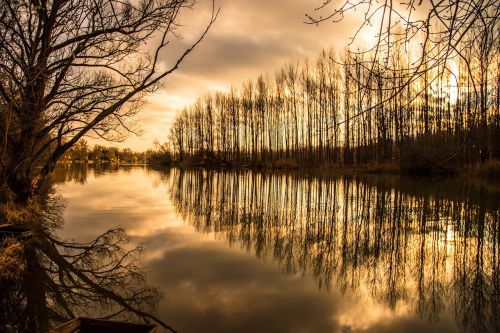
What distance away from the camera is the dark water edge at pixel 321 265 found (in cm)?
464

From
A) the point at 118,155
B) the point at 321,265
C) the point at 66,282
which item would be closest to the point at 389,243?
the point at 321,265

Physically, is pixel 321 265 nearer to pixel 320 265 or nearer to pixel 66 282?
pixel 320 265

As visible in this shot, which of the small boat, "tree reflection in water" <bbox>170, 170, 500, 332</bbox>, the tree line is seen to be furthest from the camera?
the tree line

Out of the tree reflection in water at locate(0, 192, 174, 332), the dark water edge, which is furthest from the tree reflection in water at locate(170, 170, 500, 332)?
the tree reflection in water at locate(0, 192, 174, 332)

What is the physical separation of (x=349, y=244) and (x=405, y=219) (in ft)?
12.5

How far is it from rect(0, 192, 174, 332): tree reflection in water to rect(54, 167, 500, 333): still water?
0.43 metres

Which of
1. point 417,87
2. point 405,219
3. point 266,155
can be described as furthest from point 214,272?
point 266,155

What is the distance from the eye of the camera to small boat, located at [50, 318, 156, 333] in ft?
10.9

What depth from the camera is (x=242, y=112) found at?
203 ft

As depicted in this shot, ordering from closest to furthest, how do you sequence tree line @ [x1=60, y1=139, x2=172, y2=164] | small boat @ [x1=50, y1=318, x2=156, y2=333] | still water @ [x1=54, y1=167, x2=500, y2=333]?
small boat @ [x1=50, y1=318, x2=156, y2=333]
still water @ [x1=54, y1=167, x2=500, y2=333]
tree line @ [x1=60, y1=139, x2=172, y2=164]

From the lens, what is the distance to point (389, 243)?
27.0ft

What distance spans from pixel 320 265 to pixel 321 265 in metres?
0.02

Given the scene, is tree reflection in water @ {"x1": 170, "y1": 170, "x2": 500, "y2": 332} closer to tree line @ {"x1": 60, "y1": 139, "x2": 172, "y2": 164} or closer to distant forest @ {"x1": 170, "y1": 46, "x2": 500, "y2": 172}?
distant forest @ {"x1": 170, "y1": 46, "x2": 500, "y2": 172}

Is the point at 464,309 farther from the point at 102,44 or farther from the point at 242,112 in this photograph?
the point at 242,112
